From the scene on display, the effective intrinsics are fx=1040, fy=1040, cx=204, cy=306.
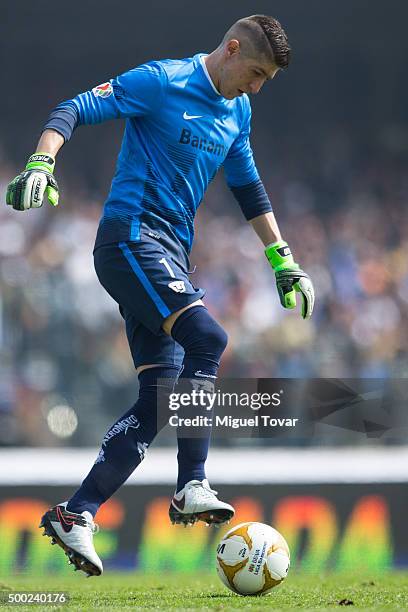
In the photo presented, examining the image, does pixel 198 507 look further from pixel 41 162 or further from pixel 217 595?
pixel 41 162

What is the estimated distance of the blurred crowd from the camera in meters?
8.67

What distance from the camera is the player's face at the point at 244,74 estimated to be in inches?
179

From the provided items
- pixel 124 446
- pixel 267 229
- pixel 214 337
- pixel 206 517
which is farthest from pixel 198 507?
pixel 267 229

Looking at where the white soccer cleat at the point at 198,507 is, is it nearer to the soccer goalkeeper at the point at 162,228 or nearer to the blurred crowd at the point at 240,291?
the soccer goalkeeper at the point at 162,228

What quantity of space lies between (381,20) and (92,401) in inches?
189

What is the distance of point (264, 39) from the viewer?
4.52 m

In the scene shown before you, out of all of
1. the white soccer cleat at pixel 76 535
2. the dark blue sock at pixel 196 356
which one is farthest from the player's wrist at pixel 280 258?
the white soccer cleat at pixel 76 535

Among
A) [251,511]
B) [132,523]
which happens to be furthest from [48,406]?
[251,511]

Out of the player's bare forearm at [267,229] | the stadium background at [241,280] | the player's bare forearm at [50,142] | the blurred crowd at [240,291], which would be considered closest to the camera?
the player's bare forearm at [50,142]

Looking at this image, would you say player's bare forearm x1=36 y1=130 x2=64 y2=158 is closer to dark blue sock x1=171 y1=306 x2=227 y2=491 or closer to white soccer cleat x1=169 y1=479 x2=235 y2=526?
dark blue sock x1=171 y1=306 x2=227 y2=491

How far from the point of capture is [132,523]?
7992 mm

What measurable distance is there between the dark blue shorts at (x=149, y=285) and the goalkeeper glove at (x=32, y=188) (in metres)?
0.58

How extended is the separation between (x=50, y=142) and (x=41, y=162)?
0.13 m

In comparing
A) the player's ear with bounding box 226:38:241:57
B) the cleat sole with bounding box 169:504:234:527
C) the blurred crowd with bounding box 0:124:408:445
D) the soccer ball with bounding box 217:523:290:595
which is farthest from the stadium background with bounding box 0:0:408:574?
the player's ear with bounding box 226:38:241:57
